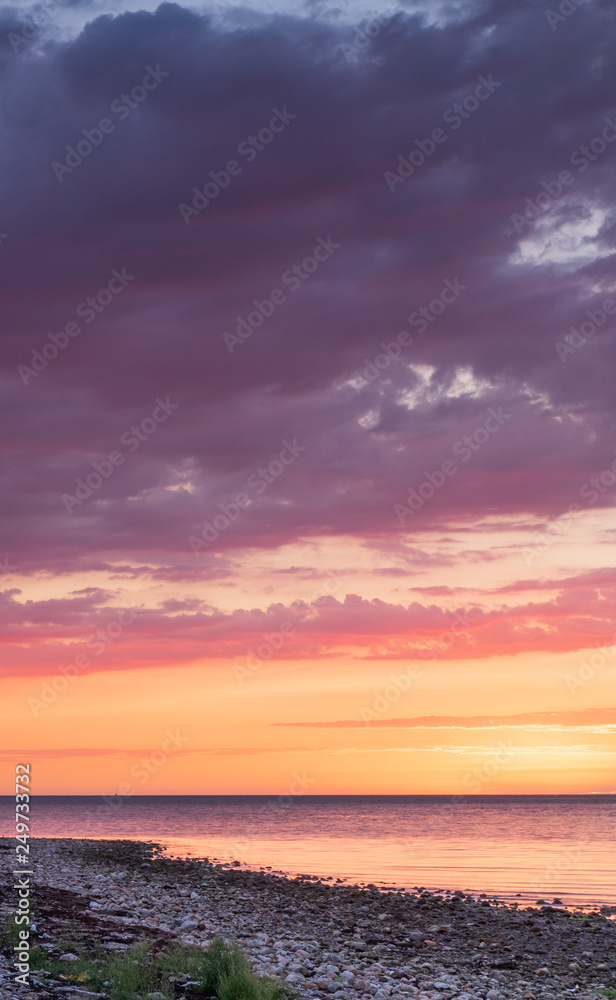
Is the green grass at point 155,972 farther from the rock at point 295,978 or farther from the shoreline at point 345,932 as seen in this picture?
the rock at point 295,978

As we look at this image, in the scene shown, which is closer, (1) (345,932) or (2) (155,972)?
(2) (155,972)

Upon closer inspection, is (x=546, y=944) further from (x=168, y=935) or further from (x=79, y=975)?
(x=79, y=975)

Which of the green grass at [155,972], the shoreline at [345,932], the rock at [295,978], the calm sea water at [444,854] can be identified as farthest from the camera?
the calm sea water at [444,854]

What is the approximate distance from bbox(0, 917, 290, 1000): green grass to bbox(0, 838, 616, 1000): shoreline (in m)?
0.53

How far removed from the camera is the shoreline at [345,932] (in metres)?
17.4

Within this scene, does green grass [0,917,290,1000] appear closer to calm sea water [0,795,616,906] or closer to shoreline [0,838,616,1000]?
shoreline [0,838,616,1000]

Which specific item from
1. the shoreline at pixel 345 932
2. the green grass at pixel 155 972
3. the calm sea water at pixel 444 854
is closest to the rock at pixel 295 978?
the shoreline at pixel 345 932

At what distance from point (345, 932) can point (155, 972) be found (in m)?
11.5

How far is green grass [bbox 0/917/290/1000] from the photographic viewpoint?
43.5ft

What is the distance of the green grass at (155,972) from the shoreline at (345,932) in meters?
0.53

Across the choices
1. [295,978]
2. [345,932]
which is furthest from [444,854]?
[295,978]

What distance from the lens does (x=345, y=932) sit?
24.4 metres

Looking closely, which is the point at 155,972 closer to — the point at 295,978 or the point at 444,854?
the point at 295,978

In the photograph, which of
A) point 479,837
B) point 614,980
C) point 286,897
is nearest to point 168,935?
point 614,980
